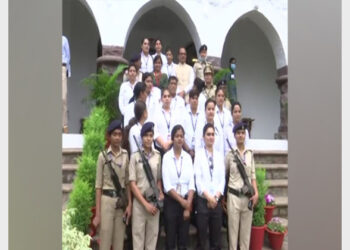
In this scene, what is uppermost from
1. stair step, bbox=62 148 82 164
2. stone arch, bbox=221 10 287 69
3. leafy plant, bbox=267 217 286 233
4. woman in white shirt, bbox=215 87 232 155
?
stone arch, bbox=221 10 287 69

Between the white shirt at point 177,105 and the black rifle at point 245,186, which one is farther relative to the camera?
the white shirt at point 177,105

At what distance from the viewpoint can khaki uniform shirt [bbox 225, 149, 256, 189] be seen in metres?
4.05

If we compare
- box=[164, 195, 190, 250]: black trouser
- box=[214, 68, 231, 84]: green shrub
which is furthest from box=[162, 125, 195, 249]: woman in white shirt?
box=[214, 68, 231, 84]: green shrub

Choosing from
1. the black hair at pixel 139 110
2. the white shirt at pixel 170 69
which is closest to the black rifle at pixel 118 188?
the black hair at pixel 139 110

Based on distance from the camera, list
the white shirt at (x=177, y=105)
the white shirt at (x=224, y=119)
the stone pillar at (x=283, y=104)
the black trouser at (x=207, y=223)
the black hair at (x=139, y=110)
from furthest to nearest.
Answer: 1. the stone pillar at (x=283, y=104)
2. the white shirt at (x=224, y=119)
3. the white shirt at (x=177, y=105)
4. the black hair at (x=139, y=110)
5. the black trouser at (x=207, y=223)

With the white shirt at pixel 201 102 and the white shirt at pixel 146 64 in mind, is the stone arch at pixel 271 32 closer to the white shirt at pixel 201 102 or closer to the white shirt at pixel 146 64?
the white shirt at pixel 146 64

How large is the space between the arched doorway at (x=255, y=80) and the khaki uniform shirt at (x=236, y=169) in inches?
223

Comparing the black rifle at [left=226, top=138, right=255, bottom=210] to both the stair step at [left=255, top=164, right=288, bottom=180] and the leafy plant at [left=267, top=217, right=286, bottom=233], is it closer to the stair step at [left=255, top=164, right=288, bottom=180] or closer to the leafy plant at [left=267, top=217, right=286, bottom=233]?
the leafy plant at [left=267, top=217, right=286, bottom=233]

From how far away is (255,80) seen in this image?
9.84 meters

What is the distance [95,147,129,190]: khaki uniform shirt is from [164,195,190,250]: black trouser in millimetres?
588

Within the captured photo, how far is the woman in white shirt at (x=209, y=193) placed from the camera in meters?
3.88
